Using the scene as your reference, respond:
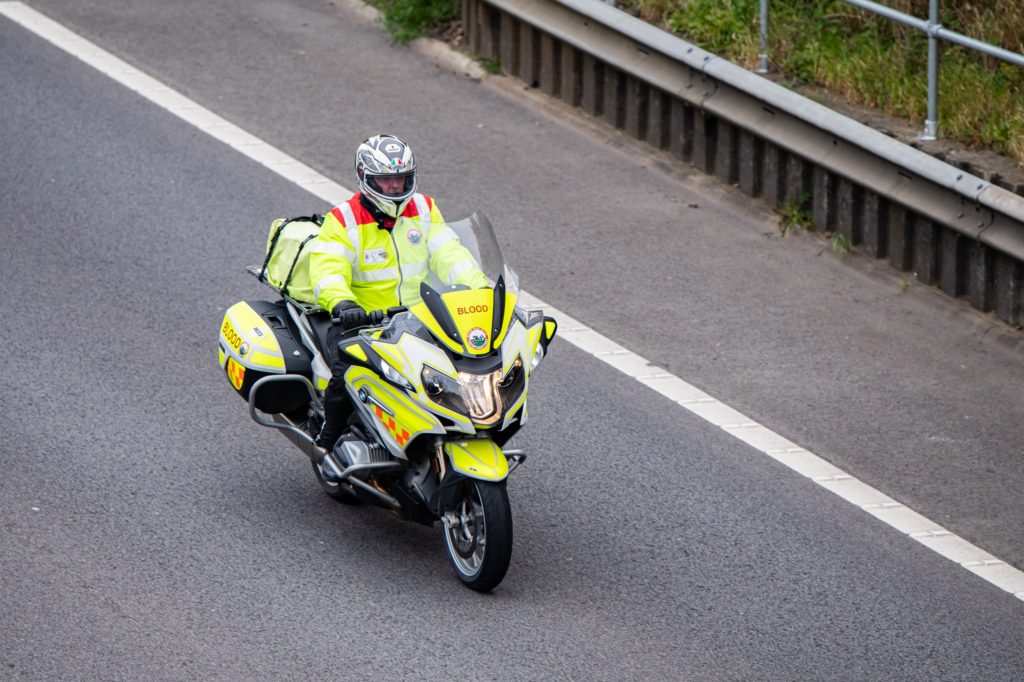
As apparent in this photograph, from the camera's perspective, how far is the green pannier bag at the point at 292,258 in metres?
7.66

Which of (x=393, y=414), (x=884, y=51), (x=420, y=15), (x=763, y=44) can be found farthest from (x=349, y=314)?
(x=420, y=15)

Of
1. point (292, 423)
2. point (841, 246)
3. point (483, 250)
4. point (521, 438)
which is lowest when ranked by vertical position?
point (521, 438)

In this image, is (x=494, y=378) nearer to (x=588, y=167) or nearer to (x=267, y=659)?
(x=267, y=659)

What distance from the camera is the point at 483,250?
7492mm

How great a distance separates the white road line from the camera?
7.78m

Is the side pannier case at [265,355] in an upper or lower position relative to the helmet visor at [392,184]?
lower

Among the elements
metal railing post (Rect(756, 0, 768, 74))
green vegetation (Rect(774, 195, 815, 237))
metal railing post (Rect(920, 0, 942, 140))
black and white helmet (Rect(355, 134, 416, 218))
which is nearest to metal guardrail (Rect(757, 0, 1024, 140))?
metal railing post (Rect(920, 0, 942, 140))

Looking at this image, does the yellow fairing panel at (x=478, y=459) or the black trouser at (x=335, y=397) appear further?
the black trouser at (x=335, y=397)

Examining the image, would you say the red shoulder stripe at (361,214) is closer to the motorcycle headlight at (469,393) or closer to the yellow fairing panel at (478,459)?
the motorcycle headlight at (469,393)

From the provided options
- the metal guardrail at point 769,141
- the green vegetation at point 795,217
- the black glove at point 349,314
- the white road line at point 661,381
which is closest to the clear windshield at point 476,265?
the black glove at point 349,314

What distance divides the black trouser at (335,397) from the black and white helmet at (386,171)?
618mm

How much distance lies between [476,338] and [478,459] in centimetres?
51

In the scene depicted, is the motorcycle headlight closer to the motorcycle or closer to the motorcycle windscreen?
the motorcycle

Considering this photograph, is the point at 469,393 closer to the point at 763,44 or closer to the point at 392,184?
the point at 392,184
